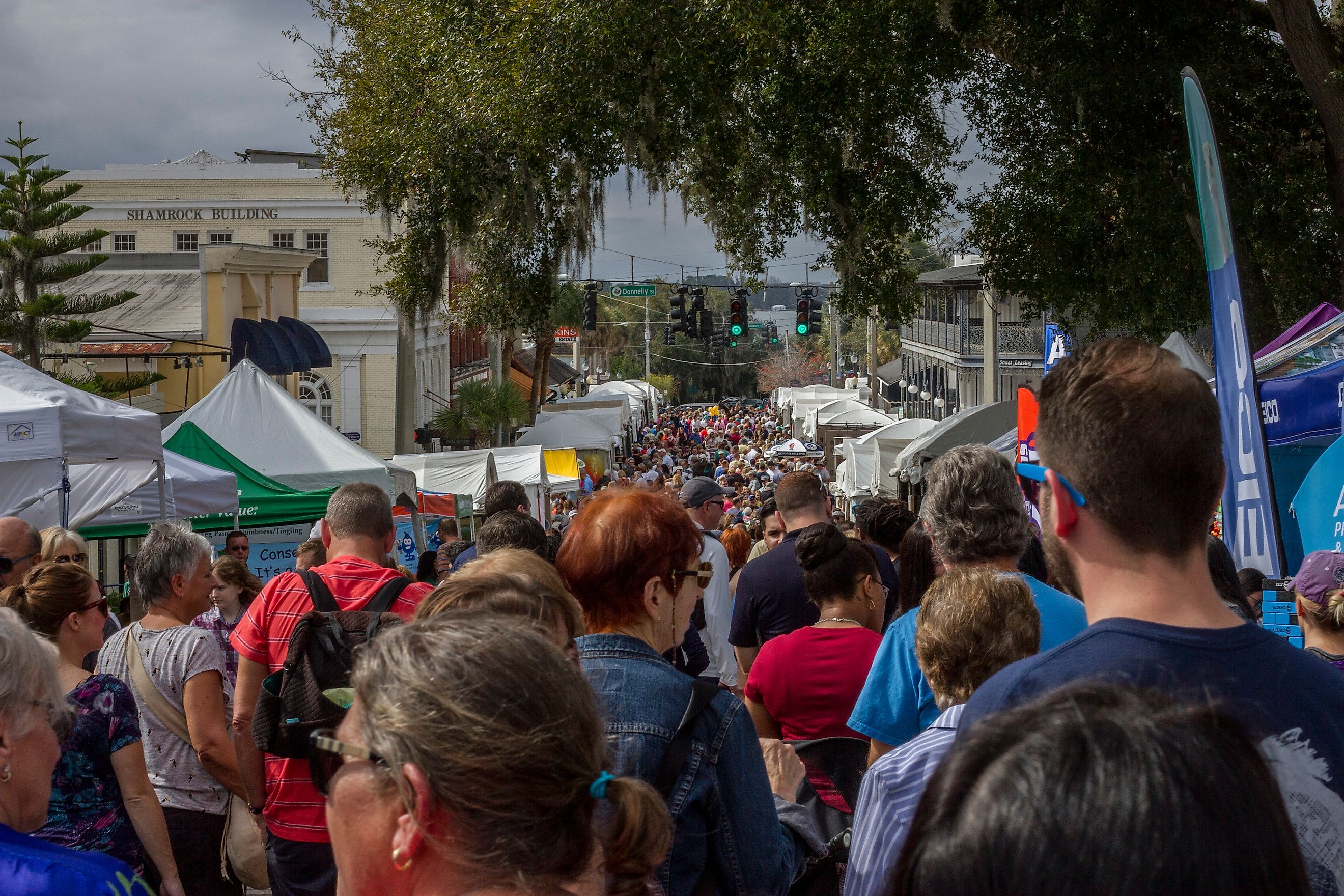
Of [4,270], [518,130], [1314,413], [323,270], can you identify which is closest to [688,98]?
[518,130]

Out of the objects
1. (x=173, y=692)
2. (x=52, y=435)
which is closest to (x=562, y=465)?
(x=52, y=435)

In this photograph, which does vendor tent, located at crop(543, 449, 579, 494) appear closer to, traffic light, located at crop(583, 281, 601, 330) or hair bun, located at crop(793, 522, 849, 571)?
traffic light, located at crop(583, 281, 601, 330)

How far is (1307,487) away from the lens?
278 inches

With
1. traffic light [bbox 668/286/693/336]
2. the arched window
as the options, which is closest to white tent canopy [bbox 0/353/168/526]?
traffic light [bbox 668/286/693/336]

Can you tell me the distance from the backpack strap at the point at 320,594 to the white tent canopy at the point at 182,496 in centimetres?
696

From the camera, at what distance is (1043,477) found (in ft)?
6.60

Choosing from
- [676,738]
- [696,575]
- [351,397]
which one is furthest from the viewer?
[351,397]

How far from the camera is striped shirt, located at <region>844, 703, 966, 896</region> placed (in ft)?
7.43

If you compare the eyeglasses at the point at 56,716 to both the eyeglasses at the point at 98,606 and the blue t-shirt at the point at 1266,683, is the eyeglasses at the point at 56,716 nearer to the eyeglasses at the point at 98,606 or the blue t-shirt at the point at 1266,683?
the eyeglasses at the point at 98,606

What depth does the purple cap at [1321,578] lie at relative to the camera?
4.38m

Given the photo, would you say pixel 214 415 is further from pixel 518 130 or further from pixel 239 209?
pixel 239 209

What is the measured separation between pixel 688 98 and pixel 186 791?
990 cm

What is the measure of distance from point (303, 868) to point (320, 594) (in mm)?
869

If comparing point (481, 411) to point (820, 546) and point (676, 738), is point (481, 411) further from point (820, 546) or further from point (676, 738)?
point (676, 738)
